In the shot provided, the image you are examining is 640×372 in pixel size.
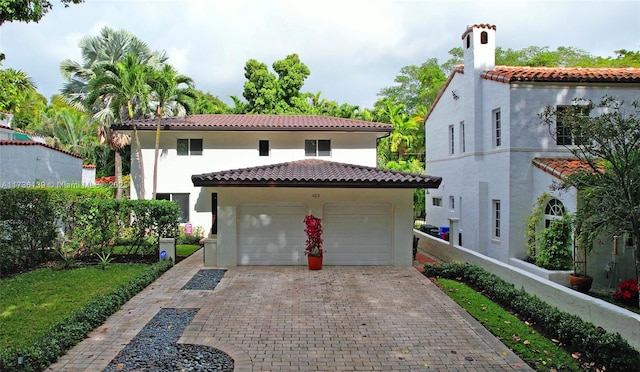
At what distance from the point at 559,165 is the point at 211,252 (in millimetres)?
11368

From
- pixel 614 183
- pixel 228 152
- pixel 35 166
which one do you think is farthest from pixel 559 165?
Result: pixel 35 166

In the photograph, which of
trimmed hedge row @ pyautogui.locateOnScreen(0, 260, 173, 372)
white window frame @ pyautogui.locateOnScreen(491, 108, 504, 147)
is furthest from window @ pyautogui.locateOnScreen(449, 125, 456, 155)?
trimmed hedge row @ pyautogui.locateOnScreen(0, 260, 173, 372)

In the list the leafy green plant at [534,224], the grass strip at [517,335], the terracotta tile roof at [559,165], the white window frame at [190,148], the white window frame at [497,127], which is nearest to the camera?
the grass strip at [517,335]

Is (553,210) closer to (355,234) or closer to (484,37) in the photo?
(355,234)

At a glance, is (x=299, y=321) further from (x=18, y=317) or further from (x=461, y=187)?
(x=461, y=187)

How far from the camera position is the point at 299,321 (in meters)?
7.89

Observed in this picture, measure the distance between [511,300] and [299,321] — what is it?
4720 millimetres

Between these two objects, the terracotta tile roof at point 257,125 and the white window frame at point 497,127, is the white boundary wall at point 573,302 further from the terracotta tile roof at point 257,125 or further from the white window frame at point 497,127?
the terracotta tile roof at point 257,125

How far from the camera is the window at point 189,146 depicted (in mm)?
19281

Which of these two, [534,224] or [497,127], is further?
[497,127]

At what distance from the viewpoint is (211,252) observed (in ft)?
43.2

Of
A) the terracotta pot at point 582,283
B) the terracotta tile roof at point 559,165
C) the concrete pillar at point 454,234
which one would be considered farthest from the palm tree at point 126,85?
the terracotta pot at point 582,283

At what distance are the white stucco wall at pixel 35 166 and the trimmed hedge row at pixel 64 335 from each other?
9.78 meters

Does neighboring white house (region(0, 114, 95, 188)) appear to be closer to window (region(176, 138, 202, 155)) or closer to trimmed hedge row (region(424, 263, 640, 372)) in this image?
window (region(176, 138, 202, 155))
